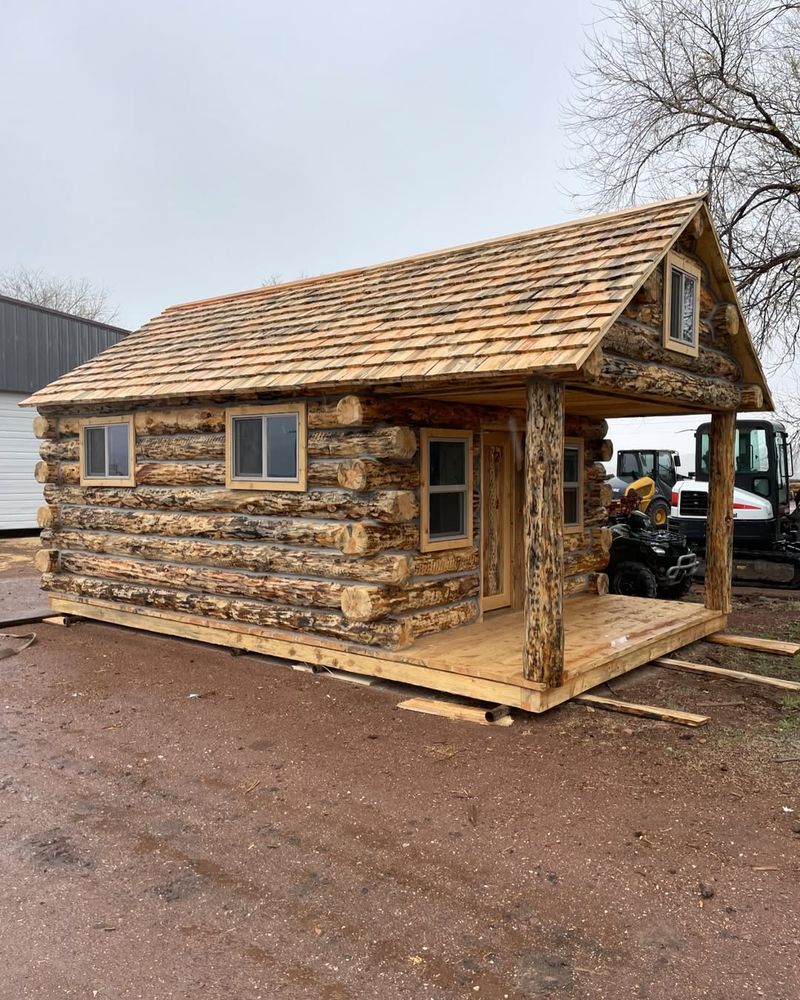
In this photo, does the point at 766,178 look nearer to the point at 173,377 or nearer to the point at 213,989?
the point at 173,377

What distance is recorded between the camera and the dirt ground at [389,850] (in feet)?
10.5

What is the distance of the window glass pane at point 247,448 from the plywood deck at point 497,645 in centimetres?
165

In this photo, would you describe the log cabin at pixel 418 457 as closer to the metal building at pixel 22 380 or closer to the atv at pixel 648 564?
the atv at pixel 648 564

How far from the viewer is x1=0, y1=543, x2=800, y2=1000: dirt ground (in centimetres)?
321

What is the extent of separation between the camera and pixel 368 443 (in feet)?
23.4

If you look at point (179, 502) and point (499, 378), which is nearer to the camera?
point (499, 378)

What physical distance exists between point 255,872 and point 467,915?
1126mm

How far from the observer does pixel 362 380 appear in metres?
6.72

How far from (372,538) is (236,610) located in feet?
7.17

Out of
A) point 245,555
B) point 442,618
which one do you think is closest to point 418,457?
point 442,618

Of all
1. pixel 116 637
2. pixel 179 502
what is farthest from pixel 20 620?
pixel 179 502

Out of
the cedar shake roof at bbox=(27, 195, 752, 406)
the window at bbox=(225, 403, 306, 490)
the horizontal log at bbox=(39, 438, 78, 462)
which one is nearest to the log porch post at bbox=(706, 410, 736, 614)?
the cedar shake roof at bbox=(27, 195, 752, 406)

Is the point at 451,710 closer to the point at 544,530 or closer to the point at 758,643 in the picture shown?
the point at 544,530

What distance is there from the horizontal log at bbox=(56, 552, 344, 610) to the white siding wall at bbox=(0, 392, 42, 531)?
39.0 feet
